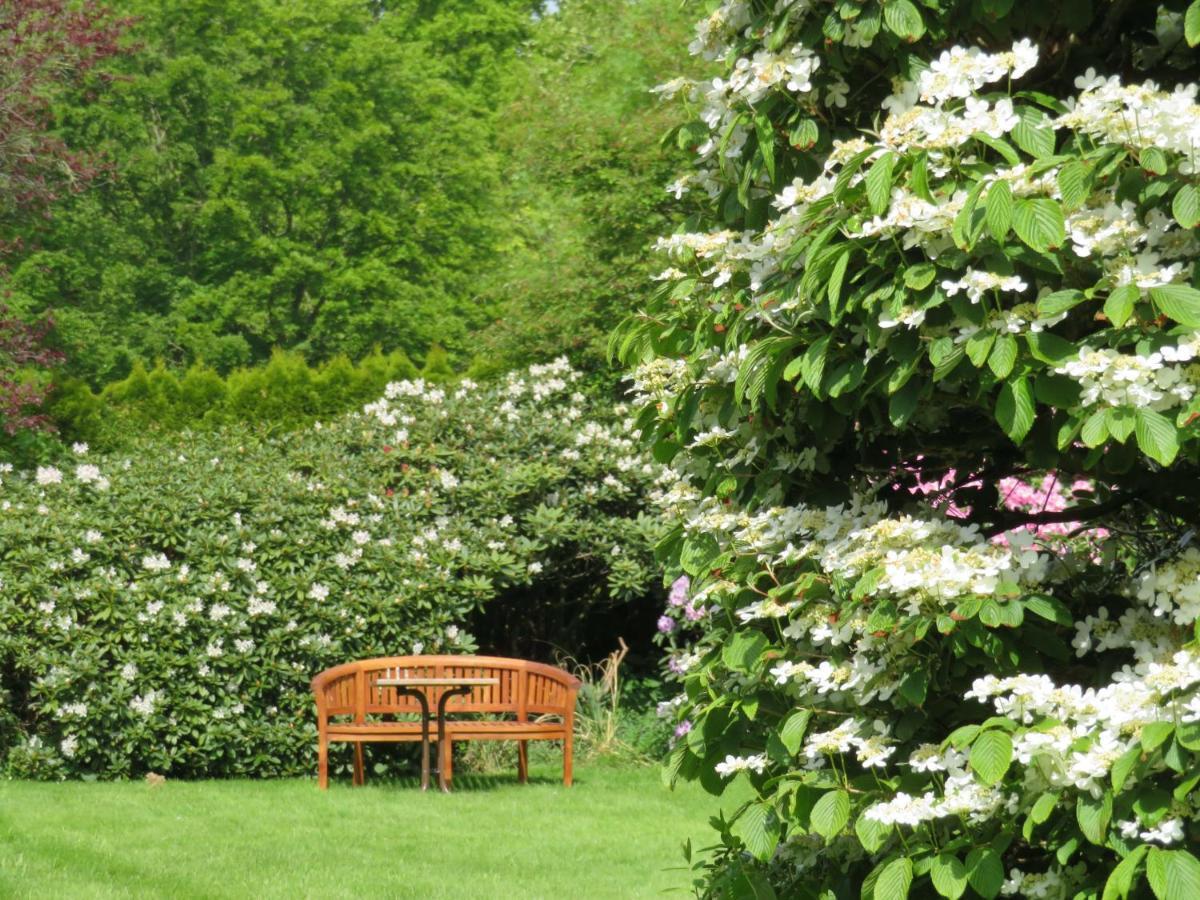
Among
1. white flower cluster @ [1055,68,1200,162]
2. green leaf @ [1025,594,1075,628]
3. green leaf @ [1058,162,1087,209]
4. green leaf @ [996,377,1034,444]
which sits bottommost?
green leaf @ [1025,594,1075,628]

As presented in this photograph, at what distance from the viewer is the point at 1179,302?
276cm

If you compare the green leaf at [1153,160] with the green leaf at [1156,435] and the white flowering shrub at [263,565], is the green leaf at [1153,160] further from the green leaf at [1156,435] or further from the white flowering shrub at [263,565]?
the white flowering shrub at [263,565]

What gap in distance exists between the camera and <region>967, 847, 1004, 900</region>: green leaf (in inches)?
116

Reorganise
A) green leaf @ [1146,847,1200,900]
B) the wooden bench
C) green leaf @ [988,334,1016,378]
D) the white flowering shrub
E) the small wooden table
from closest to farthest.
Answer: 1. green leaf @ [1146,847,1200,900]
2. green leaf @ [988,334,1016,378]
3. the small wooden table
4. the white flowering shrub
5. the wooden bench

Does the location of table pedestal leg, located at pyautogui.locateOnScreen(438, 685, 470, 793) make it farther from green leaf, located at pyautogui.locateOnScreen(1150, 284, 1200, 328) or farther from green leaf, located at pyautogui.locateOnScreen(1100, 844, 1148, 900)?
green leaf, located at pyautogui.locateOnScreen(1150, 284, 1200, 328)

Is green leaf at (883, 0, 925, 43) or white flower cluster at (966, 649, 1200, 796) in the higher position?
green leaf at (883, 0, 925, 43)

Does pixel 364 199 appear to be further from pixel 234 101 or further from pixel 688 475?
pixel 688 475

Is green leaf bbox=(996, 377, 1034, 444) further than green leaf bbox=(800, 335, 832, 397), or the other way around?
green leaf bbox=(800, 335, 832, 397)

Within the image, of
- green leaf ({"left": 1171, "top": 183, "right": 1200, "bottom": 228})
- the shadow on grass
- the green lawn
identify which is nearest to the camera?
green leaf ({"left": 1171, "top": 183, "right": 1200, "bottom": 228})

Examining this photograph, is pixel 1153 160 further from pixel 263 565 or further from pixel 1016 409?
pixel 263 565

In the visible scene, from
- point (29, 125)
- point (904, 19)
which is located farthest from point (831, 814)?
point (29, 125)

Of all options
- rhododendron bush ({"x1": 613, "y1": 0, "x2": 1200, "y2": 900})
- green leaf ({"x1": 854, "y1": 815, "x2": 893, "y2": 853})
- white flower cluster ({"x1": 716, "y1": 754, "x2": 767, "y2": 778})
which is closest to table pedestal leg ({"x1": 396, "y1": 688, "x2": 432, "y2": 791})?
rhododendron bush ({"x1": 613, "y1": 0, "x2": 1200, "y2": 900})

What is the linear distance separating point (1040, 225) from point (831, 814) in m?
1.27

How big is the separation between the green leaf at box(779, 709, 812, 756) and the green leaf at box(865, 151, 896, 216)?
3.65ft
